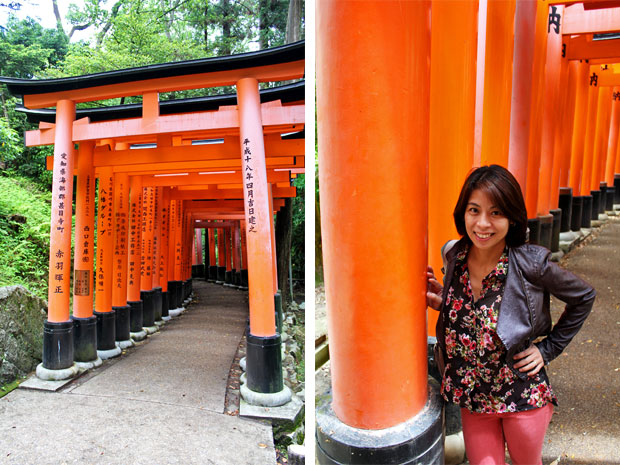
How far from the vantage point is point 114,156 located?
24.1 ft

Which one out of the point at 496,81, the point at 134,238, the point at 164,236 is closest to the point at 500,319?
the point at 496,81

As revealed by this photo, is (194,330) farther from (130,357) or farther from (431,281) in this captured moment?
(431,281)

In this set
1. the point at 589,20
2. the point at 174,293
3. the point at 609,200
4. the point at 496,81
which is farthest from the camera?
the point at 174,293

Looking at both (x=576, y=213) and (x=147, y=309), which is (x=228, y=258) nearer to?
(x=147, y=309)

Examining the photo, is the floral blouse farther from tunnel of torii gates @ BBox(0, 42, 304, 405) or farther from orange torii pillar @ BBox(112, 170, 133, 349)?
orange torii pillar @ BBox(112, 170, 133, 349)

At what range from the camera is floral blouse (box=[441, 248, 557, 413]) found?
1.84 metres

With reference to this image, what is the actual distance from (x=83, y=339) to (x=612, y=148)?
12.0m

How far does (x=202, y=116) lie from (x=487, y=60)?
3.29m

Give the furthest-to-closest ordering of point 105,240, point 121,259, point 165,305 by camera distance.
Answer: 1. point 165,305
2. point 121,259
3. point 105,240

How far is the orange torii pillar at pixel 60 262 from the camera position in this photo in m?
6.45

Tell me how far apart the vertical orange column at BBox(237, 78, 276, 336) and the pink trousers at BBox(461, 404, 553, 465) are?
3.98 meters

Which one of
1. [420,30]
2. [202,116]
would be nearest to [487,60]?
[420,30]

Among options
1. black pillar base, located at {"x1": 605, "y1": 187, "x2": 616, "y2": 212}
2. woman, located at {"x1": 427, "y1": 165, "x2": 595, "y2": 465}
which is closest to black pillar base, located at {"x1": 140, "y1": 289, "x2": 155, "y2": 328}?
woman, located at {"x1": 427, "y1": 165, "x2": 595, "y2": 465}

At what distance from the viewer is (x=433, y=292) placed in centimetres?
217
